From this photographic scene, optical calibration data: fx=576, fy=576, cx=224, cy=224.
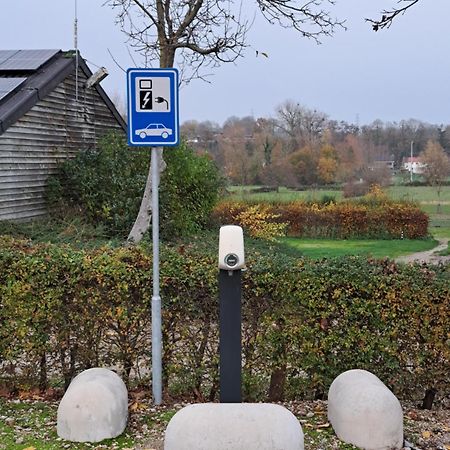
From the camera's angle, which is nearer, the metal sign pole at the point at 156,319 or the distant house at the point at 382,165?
the metal sign pole at the point at 156,319

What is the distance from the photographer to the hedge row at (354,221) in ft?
77.7

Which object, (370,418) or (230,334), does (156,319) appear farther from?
(370,418)

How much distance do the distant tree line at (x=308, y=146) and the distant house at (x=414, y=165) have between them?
0.47m

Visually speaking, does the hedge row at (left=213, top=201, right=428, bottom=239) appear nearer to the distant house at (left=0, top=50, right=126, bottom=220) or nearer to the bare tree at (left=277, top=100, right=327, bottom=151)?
the distant house at (left=0, top=50, right=126, bottom=220)

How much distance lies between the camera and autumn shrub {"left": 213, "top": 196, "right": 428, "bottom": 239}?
77.7 feet

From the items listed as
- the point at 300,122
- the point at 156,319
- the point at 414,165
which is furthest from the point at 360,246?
the point at 300,122

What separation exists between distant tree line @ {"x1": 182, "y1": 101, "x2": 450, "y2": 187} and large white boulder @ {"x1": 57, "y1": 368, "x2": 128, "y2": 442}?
26.7m

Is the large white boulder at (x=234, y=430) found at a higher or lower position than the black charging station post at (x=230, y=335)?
lower

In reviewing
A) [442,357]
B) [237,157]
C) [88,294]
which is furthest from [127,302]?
[237,157]

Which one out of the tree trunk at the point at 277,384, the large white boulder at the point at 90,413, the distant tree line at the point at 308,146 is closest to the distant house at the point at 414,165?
the distant tree line at the point at 308,146

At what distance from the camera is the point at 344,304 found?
4.29m

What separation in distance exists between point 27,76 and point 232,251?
11.3 meters

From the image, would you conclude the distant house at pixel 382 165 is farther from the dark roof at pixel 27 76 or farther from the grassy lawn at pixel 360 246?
the dark roof at pixel 27 76

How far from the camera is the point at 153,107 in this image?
4.38m
